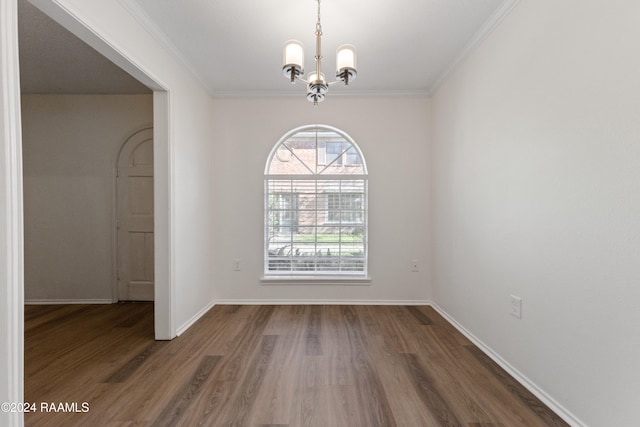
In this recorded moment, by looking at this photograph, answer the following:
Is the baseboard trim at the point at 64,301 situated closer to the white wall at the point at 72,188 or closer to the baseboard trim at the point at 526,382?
the white wall at the point at 72,188

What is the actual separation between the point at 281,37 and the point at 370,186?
1.81 metres

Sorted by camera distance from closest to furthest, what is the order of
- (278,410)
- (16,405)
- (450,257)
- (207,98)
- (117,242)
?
1. (16,405)
2. (278,410)
3. (450,257)
4. (207,98)
5. (117,242)

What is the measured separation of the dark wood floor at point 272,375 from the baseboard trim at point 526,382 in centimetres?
4

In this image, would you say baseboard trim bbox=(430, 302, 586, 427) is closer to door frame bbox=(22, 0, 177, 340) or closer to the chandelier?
the chandelier

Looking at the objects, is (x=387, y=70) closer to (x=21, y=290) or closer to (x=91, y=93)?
(x=21, y=290)

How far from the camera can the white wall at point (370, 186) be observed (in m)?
3.33

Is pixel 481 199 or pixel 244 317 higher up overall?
pixel 481 199

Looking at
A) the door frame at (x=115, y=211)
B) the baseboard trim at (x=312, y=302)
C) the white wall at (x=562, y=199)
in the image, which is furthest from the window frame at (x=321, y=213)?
the door frame at (x=115, y=211)

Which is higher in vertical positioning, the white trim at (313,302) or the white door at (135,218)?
the white door at (135,218)

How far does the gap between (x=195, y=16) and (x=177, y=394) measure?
2613 millimetres

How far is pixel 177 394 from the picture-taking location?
170cm

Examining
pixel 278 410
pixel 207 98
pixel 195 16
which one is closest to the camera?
pixel 278 410

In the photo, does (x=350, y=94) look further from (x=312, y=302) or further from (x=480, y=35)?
(x=312, y=302)

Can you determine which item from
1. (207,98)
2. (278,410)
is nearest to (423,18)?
(207,98)
